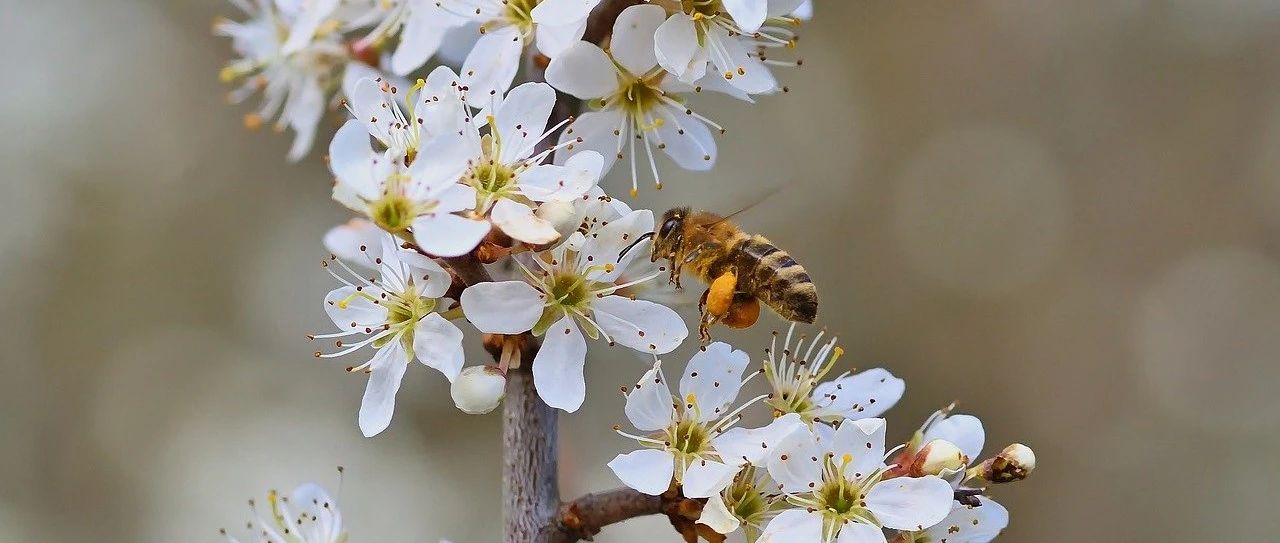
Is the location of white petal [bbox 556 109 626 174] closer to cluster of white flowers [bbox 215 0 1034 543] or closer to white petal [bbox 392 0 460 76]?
cluster of white flowers [bbox 215 0 1034 543]


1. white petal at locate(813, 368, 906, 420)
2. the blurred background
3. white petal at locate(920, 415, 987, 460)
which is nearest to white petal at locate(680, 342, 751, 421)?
white petal at locate(813, 368, 906, 420)

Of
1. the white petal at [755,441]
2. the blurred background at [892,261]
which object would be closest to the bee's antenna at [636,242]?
the white petal at [755,441]

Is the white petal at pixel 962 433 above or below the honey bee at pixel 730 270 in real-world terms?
below

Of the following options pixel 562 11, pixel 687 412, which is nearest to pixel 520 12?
pixel 562 11

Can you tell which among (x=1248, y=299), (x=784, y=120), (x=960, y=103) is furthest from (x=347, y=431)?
(x=1248, y=299)

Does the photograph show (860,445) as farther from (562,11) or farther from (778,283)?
(562,11)

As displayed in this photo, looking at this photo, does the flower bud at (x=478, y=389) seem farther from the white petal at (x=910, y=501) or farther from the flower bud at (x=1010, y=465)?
the flower bud at (x=1010, y=465)
